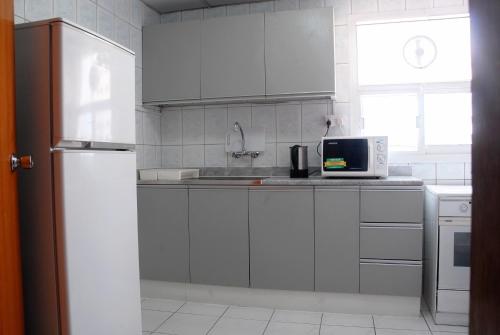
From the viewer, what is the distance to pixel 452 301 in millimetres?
2467

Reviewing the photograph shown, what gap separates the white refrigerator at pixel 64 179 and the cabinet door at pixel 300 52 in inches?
62.0

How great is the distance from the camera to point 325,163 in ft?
9.53

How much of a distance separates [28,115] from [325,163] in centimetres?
196

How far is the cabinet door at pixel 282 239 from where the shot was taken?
108 inches

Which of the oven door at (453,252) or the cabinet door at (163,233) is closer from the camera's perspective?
the oven door at (453,252)

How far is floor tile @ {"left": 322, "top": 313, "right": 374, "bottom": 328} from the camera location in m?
2.56

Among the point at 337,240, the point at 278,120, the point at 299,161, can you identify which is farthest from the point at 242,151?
the point at 337,240

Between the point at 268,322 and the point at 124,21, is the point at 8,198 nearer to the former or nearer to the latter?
the point at 268,322

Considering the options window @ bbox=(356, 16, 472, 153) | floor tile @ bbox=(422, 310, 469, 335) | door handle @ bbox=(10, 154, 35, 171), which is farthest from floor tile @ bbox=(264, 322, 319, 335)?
door handle @ bbox=(10, 154, 35, 171)

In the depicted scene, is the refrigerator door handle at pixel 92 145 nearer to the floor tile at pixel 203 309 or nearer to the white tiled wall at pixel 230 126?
the floor tile at pixel 203 309

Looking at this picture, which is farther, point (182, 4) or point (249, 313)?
point (182, 4)

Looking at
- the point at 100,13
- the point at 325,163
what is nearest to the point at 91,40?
the point at 100,13

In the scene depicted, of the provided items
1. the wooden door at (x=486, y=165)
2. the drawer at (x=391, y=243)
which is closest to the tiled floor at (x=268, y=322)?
the drawer at (x=391, y=243)

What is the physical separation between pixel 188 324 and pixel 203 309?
0.27 meters
